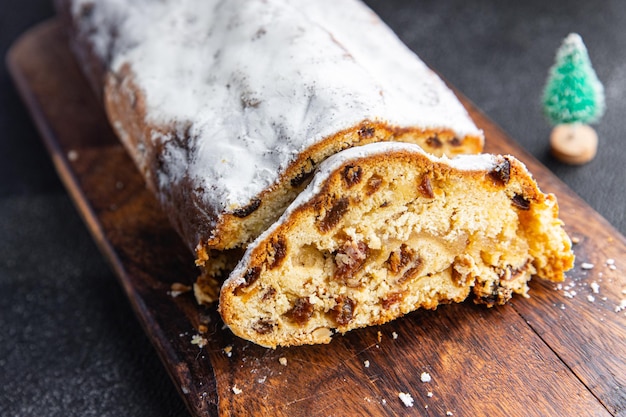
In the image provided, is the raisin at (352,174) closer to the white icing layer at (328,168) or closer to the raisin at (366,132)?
the white icing layer at (328,168)

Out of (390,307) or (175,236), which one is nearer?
(390,307)

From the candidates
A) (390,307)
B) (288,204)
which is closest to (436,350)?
(390,307)

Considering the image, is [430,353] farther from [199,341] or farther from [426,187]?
[199,341]

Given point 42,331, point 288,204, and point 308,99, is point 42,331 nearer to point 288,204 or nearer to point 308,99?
point 288,204

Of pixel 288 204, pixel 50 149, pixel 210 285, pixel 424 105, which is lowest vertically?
pixel 50 149

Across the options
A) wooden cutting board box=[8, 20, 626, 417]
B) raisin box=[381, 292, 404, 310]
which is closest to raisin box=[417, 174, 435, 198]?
raisin box=[381, 292, 404, 310]

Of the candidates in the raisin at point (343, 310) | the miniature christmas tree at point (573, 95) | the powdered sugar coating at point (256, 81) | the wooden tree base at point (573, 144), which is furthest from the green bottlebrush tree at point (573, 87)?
the raisin at point (343, 310)

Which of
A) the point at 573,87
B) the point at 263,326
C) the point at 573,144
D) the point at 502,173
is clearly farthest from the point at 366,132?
the point at 573,144

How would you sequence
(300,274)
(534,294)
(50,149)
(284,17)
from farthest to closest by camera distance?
1. (50,149)
2. (284,17)
3. (534,294)
4. (300,274)
